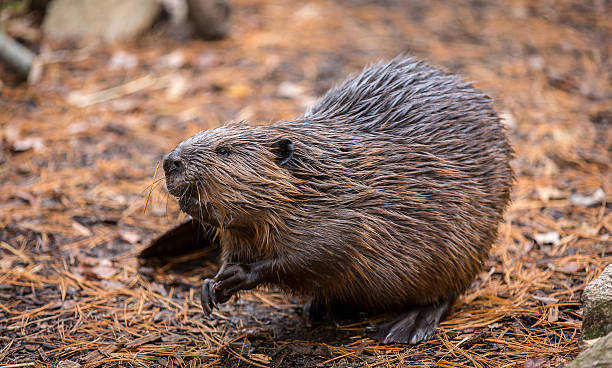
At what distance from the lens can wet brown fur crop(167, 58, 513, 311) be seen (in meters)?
3.42

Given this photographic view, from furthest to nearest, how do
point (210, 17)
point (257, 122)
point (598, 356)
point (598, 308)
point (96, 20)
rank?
point (96, 20)
point (210, 17)
point (257, 122)
point (598, 308)
point (598, 356)

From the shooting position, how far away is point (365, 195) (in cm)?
356

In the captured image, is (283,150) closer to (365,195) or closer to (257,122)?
(365,195)

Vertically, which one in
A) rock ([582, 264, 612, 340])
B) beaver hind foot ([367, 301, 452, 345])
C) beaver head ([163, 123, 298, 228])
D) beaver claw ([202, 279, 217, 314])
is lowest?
beaver hind foot ([367, 301, 452, 345])

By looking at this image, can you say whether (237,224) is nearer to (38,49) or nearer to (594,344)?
(594,344)

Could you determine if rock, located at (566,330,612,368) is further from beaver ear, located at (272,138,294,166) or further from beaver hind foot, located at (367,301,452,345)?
beaver ear, located at (272,138,294,166)

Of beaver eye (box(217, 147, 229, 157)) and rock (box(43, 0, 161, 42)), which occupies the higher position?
beaver eye (box(217, 147, 229, 157))

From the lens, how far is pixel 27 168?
563 centimetres

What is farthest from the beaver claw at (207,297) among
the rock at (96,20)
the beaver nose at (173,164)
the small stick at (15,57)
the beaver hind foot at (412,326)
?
the rock at (96,20)

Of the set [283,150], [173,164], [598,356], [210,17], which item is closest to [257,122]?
[210,17]

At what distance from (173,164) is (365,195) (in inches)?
42.4

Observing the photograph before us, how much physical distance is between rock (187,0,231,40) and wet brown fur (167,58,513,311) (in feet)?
13.9

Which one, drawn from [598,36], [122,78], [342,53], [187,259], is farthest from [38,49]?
[598,36]

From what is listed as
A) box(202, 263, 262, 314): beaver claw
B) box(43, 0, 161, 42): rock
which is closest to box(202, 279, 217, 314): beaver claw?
box(202, 263, 262, 314): beaver claw
